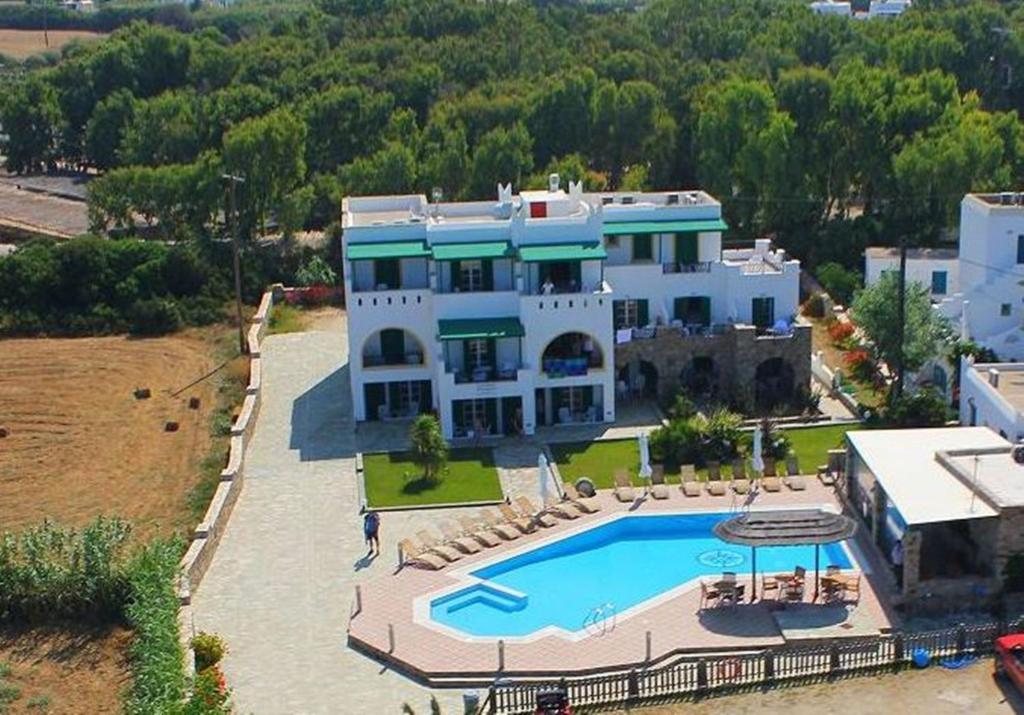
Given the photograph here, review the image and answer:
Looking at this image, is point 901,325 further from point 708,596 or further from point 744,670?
point 744,670

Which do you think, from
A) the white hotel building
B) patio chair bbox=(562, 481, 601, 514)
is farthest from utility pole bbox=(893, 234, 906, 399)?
patio chair bbox=(562, 481, 601, 514)

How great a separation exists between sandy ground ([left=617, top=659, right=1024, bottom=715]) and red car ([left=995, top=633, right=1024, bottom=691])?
232 millimetres

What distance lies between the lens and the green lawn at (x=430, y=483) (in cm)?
3781

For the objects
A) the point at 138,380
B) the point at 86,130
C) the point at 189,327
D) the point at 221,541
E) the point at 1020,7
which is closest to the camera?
the point at 221,541

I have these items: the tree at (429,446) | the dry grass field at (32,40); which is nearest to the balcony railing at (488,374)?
the tree at (429,446)

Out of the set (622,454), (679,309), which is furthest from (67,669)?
(679,309)

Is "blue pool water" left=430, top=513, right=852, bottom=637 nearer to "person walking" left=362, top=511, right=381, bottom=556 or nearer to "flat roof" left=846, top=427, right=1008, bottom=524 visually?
"flat roof" left=846, top=427, right=1008, bottom=524

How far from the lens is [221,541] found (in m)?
35.5

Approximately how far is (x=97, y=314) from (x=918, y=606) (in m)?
40.1

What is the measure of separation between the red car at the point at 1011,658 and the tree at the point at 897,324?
671 inches

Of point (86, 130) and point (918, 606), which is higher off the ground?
point (86, 130)

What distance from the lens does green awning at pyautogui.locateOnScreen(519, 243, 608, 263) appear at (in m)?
42.8

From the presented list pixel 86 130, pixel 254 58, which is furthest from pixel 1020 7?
pixel 86 130

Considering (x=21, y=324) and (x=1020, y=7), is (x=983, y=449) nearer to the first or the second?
(x=21, y=324)
